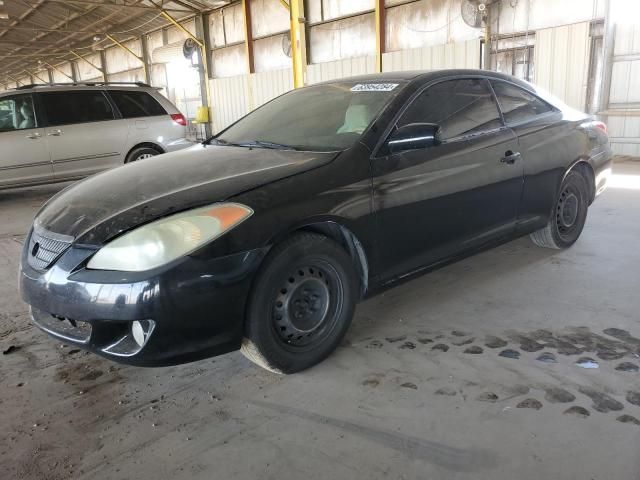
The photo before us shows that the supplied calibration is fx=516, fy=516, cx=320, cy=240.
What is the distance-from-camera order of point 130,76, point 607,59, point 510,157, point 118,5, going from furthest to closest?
point 130,76
point 118,5
point 607,59
point 510,157

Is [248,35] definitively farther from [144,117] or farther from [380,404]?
[380,404]

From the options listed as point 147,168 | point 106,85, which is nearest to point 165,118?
point 106,85

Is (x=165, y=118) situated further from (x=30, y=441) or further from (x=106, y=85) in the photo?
(x=30, y=441)

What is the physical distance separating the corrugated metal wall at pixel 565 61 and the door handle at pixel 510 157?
7.04 metres

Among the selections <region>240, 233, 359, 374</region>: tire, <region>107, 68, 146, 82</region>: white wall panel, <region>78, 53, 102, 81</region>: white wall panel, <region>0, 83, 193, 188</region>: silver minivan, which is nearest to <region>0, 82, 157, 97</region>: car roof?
<region>0, 83, 193, 188</region>: silver minivan

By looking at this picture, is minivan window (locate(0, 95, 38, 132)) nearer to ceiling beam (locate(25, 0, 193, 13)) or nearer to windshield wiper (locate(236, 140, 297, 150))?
windshield wiper (locate(236, 140, 297, 150))

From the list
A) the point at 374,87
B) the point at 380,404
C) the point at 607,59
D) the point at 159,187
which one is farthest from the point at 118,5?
the point at 380,404

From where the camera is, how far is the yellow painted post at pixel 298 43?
36.8 ft

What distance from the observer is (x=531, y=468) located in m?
1.69

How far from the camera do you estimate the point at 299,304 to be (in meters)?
2.28

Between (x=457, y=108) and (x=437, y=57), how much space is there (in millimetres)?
8260

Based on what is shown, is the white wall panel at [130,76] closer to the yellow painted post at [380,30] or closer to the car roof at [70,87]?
the yellow painted post at [380,30]

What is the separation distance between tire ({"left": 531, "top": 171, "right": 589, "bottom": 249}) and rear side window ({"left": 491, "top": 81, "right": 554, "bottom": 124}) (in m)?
0.55

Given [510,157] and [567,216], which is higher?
[510,157]
